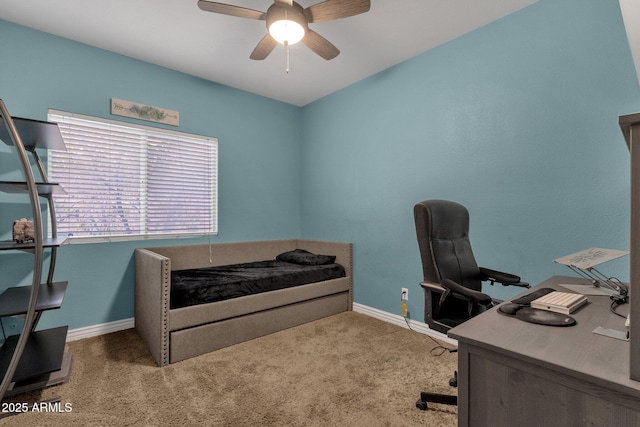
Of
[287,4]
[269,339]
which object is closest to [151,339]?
[269,339]

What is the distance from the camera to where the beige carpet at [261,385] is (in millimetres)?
1559

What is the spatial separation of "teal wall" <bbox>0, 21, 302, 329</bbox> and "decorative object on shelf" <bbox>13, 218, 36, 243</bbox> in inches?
20.2

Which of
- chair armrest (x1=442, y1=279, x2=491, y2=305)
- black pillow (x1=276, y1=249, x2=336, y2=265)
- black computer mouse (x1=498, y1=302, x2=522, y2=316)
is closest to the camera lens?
black computer mouse (x1=498, y1=302, x2=522, y2=316)

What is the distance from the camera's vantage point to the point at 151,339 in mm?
2229

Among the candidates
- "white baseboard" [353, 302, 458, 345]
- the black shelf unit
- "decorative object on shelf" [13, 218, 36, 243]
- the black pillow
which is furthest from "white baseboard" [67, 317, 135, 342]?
"white baseboard" [353, 302, 458, 345]

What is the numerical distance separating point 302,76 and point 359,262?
2.11m

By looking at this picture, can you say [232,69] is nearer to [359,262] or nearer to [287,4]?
[287,4]

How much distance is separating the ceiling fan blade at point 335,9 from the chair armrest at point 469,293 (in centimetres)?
164

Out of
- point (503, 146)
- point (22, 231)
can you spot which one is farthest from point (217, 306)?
point (503, 146)

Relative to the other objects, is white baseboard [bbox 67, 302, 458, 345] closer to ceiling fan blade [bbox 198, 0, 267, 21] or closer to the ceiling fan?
the ceiling fan

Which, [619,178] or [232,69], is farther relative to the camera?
[232,69]

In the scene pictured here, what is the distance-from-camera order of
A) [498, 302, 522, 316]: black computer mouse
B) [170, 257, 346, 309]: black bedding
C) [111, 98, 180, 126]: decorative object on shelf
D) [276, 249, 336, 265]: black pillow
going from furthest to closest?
[276, 249, 336, 265]: black pillow < [111, 98, 180, 126]: decorative object on shelf < [170, 257, 346, 309]: black bedding < [498, 302, 522, 316]: black computer mouse

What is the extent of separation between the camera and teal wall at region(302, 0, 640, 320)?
1.82m

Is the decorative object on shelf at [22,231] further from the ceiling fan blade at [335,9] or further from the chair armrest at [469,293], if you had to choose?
the chair armrest at [469,293]
